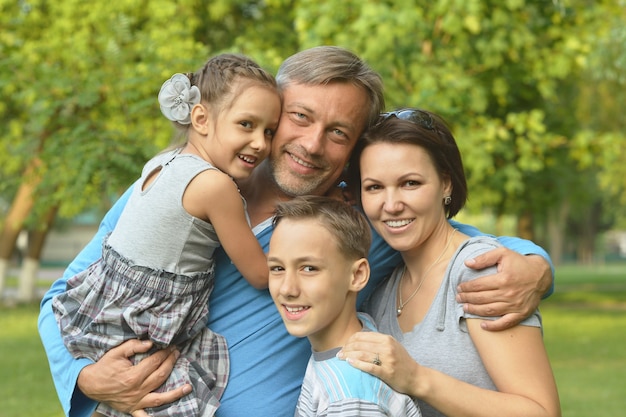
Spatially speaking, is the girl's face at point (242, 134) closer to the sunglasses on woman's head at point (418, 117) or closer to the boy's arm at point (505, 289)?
the sunglasses on woman's head at point (418, 117)

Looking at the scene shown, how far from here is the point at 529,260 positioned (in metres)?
3.11

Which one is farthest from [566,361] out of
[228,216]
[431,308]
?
[228,216]

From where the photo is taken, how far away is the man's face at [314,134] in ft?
11.6

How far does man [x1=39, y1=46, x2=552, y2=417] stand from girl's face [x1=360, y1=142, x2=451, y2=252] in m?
0.28

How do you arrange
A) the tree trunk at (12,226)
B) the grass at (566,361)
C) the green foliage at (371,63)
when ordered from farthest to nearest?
1. the tree trunk at (12,226)
2. the grass at (566,361)
3. the green foliage at (371,63)

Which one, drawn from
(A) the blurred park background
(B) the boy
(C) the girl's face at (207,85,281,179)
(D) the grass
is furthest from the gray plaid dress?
(D) the grass

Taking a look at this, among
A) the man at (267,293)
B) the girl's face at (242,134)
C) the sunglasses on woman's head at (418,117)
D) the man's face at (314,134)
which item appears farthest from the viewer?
the man's face at (314,134)

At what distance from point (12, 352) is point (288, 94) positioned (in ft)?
38.6

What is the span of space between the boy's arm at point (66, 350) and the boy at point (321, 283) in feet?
2.80

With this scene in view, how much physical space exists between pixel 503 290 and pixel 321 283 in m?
0.62

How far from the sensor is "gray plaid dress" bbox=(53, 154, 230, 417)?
311cm

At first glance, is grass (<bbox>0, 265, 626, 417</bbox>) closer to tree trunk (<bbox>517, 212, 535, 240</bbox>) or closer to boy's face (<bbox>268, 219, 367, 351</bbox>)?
tree trunk (<bbox>517, 212, 535, 240</bbox>)

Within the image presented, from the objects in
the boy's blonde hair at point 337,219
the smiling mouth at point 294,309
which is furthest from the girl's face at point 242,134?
the smiling mouth at point 294,309

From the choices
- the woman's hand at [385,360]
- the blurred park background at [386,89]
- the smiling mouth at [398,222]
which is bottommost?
the woman's hand at [385,360]
